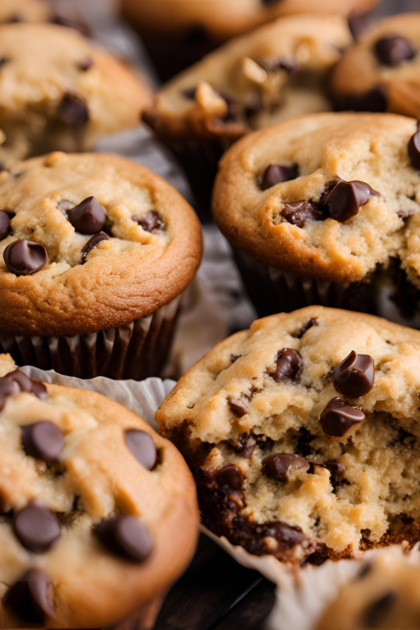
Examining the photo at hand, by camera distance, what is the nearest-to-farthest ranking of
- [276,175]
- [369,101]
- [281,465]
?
[281,465] < [276,175] < [369,101]

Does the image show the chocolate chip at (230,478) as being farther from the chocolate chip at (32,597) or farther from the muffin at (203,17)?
the muffin at (203,17)

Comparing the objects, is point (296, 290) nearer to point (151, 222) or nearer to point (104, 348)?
point (151, 222)

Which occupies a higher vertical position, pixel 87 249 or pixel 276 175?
pixel 276 175

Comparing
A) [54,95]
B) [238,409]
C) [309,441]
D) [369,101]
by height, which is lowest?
[309,441]

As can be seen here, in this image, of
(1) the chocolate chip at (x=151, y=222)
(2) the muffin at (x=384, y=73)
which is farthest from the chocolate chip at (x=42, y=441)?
(2) the muffin at (x=384, y=73)

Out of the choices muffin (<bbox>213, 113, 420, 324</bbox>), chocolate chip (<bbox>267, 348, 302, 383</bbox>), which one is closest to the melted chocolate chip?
muffin (<bbox>213, 113, 420, 324</bbox>)

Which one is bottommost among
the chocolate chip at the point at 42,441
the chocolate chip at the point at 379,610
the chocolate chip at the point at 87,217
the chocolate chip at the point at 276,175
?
the chocolate chip at the point at 42,441

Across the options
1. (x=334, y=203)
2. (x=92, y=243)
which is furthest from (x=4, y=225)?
(x=334, y=203)
